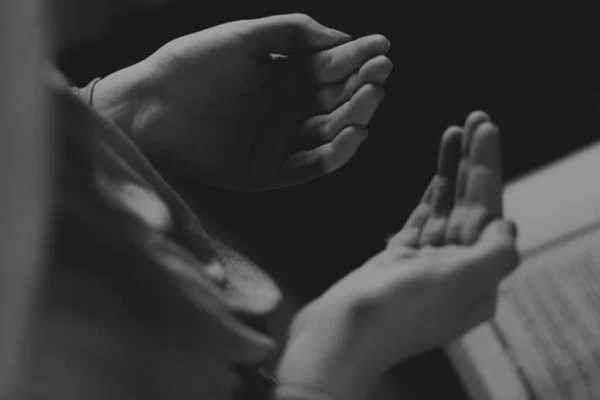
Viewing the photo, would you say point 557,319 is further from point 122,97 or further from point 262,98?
point 122,97

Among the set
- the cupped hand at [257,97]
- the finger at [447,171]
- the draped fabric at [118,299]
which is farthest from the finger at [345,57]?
the draped fabric at [118,299]

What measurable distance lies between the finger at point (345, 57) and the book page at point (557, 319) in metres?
0.26

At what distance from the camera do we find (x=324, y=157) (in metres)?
0.58

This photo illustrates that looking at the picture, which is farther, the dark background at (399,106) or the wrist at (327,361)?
the dark background at (399,106)

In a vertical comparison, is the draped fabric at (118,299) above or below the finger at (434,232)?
above

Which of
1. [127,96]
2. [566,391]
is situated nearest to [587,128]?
[566,391]

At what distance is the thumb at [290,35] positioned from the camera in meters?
0.56

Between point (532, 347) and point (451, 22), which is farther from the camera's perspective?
point (451, 22)

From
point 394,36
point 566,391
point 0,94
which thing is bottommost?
point 566,391

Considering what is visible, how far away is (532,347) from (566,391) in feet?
0.16

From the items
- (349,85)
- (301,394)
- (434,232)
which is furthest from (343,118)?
(301,394)

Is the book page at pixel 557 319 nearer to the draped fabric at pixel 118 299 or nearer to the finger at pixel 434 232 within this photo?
the finger at pixel 434 232

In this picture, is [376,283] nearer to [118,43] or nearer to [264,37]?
[264,37]

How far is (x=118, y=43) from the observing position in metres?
0.81
